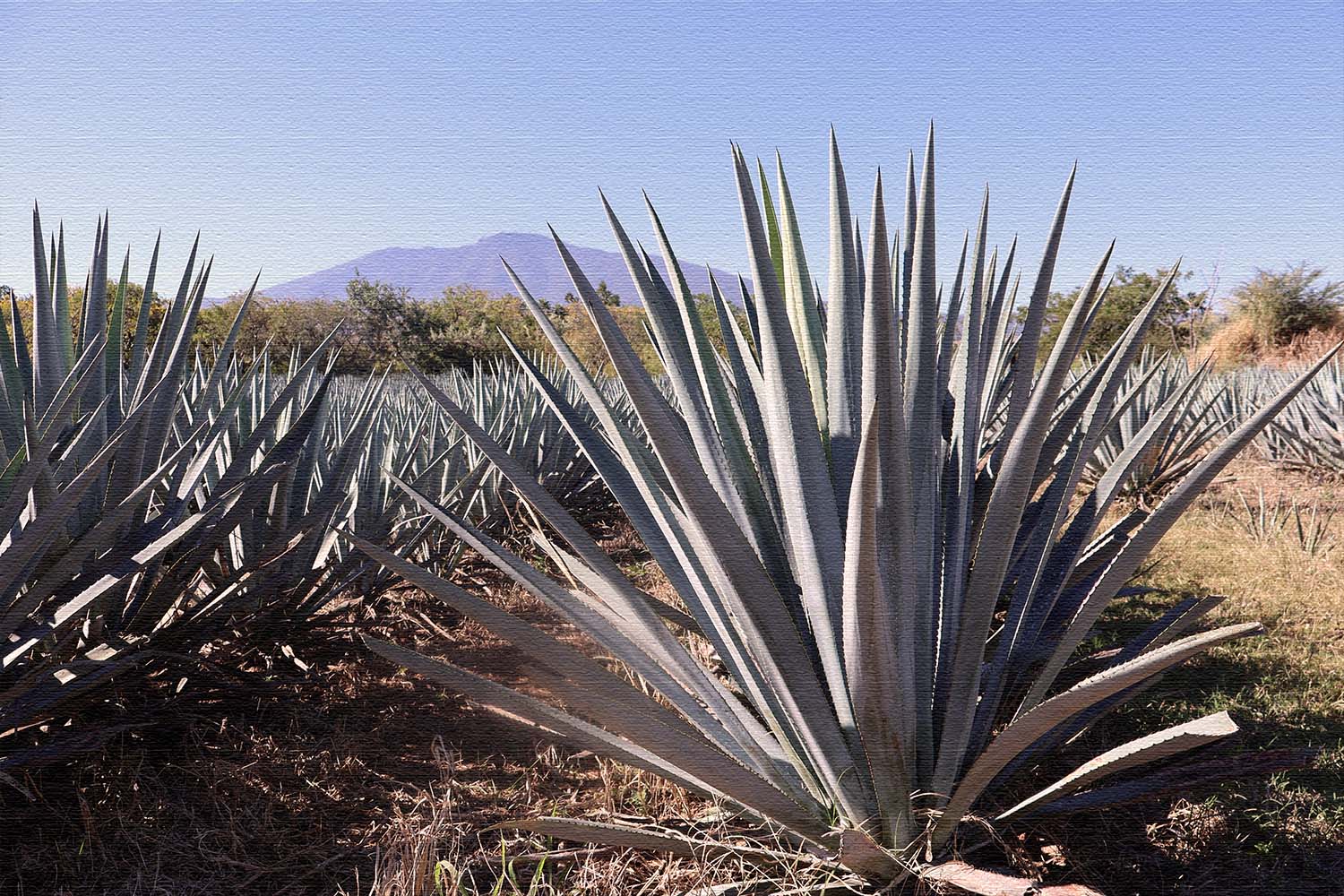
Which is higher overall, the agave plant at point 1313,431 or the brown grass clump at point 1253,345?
the brown grass clump at point 1253,345

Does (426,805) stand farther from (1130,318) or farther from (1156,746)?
(1130,318)

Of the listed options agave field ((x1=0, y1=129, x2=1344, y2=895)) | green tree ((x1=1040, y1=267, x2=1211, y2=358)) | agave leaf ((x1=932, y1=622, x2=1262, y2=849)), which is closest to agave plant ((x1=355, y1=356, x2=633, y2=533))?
agave field ((x1=0, y1=129, x2=1344, y2=895))

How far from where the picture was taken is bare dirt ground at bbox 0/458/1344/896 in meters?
1.35

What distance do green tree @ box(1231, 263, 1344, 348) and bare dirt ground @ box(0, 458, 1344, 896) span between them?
22.4 meters

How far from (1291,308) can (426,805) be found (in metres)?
25.2

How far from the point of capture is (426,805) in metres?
1.63

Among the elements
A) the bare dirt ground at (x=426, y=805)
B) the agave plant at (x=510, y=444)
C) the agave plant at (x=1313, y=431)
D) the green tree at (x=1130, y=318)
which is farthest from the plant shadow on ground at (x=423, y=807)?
the green tree at (x=1130, y=318)

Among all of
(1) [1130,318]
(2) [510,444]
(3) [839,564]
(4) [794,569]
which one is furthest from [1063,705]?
(1) [1130,318]

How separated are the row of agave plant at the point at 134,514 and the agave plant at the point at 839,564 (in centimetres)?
74

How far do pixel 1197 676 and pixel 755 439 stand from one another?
1.91m

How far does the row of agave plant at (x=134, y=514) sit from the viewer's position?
1402 millimetres

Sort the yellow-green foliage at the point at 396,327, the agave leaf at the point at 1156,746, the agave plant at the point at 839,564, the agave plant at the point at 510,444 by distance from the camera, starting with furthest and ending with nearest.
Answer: the yellow-green foliage at the point at 396,327 → the agave plant at the point at 510,444 → the agave plant at the point at 839,564 → the agave leaf at the point at 1156,746

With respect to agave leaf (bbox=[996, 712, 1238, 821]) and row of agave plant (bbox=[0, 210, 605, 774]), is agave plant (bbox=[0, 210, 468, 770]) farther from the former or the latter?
agave leaf (bbox=[996, 712, 1238, 821])

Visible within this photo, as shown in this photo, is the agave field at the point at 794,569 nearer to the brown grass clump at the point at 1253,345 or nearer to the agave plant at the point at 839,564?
the agave plant at the point at 839,564
